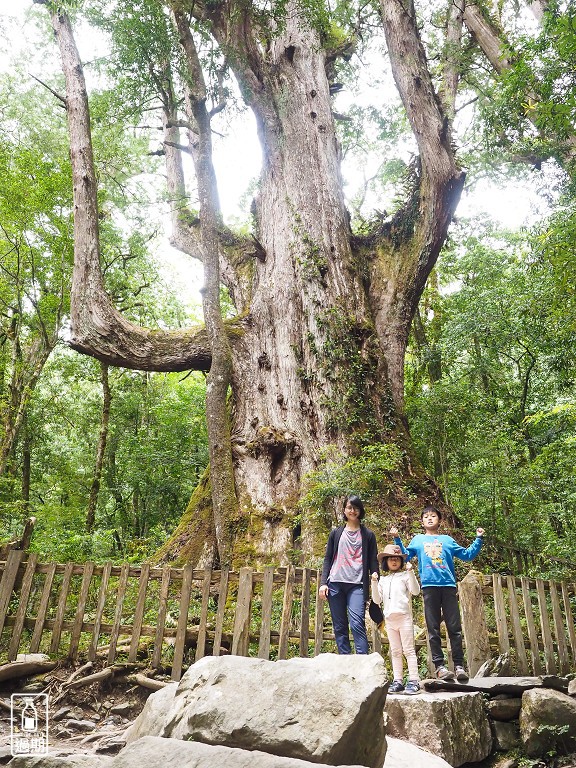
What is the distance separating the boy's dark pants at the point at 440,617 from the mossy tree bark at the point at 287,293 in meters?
3.14

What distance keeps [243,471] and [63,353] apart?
10.1 m

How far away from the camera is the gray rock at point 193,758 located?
202 cm

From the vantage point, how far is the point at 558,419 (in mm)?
10367

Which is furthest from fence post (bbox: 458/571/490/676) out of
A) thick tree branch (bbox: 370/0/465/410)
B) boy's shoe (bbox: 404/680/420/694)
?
thick tree branch (bbox: 370/0/465/410)

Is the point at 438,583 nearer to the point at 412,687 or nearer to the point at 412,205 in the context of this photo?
the point at 412,687

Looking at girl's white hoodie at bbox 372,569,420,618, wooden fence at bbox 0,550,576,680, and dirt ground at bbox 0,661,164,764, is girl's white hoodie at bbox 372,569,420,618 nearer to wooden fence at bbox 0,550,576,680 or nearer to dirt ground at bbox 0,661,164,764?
wooden fence at bbox 0,550,576,680

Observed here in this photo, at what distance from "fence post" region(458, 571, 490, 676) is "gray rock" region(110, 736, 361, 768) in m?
3.04

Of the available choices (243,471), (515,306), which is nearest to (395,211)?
(515,306)

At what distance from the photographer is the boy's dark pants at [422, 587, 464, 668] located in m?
4.34

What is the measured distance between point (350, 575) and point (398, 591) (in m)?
0.46

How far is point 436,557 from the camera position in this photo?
4.44 m

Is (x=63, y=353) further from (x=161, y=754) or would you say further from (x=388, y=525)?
(x=161, y=754)

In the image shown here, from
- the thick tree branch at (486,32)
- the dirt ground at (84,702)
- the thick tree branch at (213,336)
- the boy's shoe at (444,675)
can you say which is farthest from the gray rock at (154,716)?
the thick tree branch at (486,32)

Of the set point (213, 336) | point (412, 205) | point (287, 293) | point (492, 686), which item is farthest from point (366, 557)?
point (412, 205)
